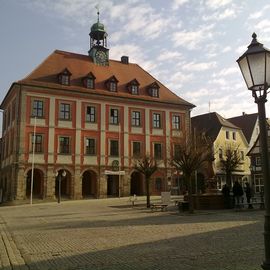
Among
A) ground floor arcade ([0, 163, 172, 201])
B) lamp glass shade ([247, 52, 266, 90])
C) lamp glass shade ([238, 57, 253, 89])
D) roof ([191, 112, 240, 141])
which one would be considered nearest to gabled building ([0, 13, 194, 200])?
ground floor arcade ([0, 163, 172, 201])

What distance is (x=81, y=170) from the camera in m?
48.2

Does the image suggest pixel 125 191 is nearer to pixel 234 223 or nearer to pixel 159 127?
pixel 159 127

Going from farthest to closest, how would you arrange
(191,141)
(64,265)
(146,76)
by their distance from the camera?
(146,76) < (191,141) < (64,265)

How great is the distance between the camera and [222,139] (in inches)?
2539

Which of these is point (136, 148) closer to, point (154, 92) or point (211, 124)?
point (154, 92)

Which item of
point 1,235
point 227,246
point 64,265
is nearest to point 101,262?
point 64,265

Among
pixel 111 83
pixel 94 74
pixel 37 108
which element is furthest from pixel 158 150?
pixel 37 108

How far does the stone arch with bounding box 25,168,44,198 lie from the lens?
45719 mm

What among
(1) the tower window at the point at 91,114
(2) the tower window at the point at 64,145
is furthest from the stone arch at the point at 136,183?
(2) the tower window at the point at 64,145

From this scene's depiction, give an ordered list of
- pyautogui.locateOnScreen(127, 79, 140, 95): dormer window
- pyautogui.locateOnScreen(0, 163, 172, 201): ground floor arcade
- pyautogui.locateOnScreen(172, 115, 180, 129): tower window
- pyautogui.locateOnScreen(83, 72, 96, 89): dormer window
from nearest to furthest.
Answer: pyautogui.locateOnScreen(0, 163, 172, 201): ground floor arcade, pyautogui.locateOnScreen(83, 72, 96, 89): dormer window, pyautogui.locateOnScreen(127, 79, 140, 95): dormer window, pyautogui.locateOnScreen(172, 115, 180, 129): tower window

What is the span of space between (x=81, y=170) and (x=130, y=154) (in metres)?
7.15

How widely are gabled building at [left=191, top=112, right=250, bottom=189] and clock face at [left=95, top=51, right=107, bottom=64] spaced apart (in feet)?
56.2

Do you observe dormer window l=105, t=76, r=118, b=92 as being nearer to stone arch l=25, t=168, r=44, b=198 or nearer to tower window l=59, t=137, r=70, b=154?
tower window l=59, t=137, r=70, b=154

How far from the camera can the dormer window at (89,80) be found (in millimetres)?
50719
